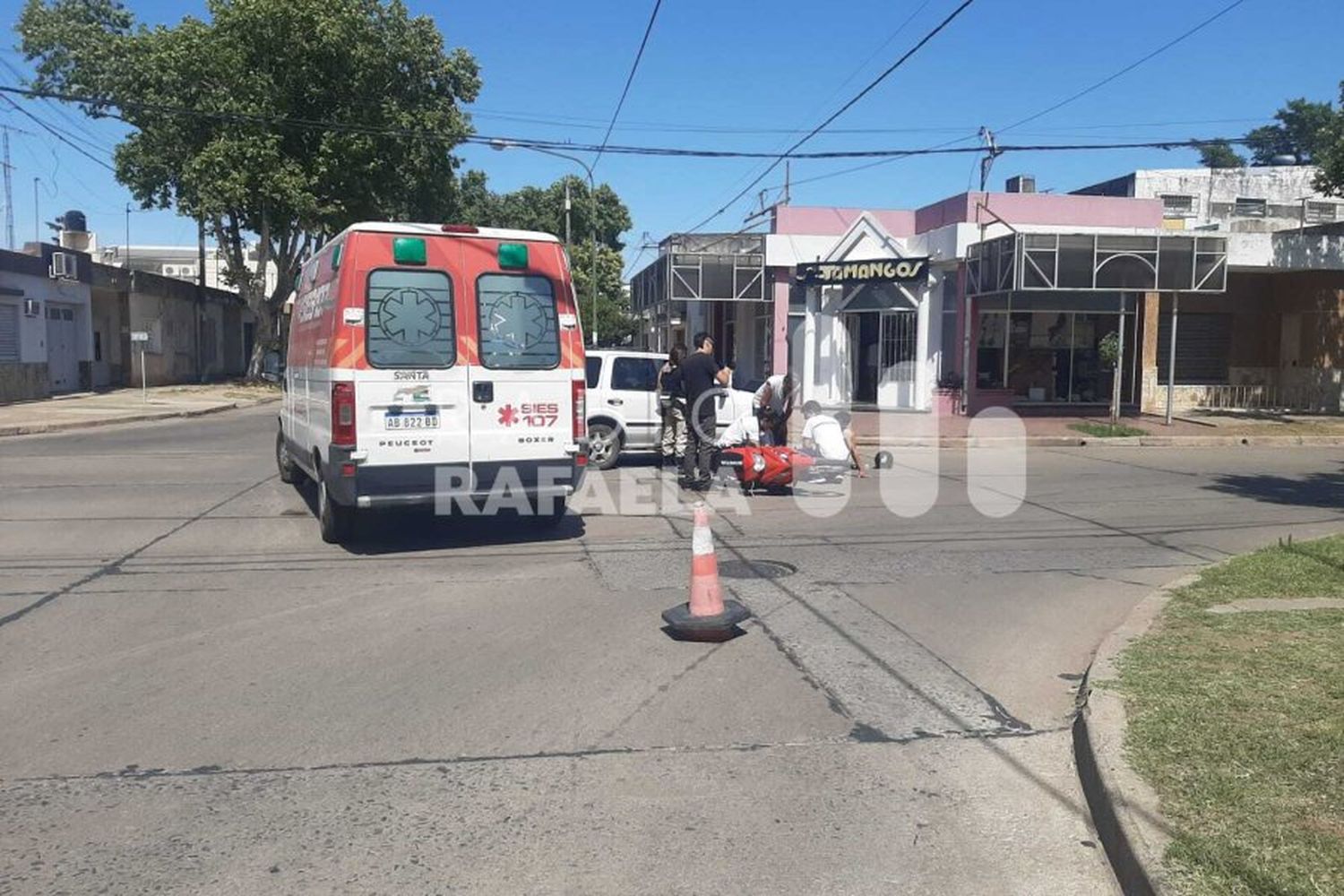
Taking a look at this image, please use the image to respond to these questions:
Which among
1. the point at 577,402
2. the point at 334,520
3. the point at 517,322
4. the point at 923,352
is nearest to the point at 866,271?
the point at 923,352

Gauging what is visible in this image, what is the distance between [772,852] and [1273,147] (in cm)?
9597

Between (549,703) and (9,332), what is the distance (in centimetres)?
2851

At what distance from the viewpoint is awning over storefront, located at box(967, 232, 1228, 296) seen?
22453 mm

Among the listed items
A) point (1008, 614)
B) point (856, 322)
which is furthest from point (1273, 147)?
point (1008, 614)

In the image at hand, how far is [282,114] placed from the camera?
33.6 meters

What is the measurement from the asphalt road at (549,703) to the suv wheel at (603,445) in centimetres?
399

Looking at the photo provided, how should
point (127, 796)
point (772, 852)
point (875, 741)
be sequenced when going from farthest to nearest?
point (875, 741), point (127, 796), point (772, 852)

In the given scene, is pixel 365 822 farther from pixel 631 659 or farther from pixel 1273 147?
pixel 1273 147

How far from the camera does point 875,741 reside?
5.38m

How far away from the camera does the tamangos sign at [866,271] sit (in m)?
26.4

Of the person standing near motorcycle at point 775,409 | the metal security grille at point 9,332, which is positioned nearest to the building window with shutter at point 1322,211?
the person standing near motorcycle at point 775,409

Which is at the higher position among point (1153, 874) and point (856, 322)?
point (856, 322)

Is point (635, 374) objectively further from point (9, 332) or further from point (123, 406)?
point (9, 332)

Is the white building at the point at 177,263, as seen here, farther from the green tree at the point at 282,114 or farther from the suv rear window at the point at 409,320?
the suv rear window at the point at 409,320
